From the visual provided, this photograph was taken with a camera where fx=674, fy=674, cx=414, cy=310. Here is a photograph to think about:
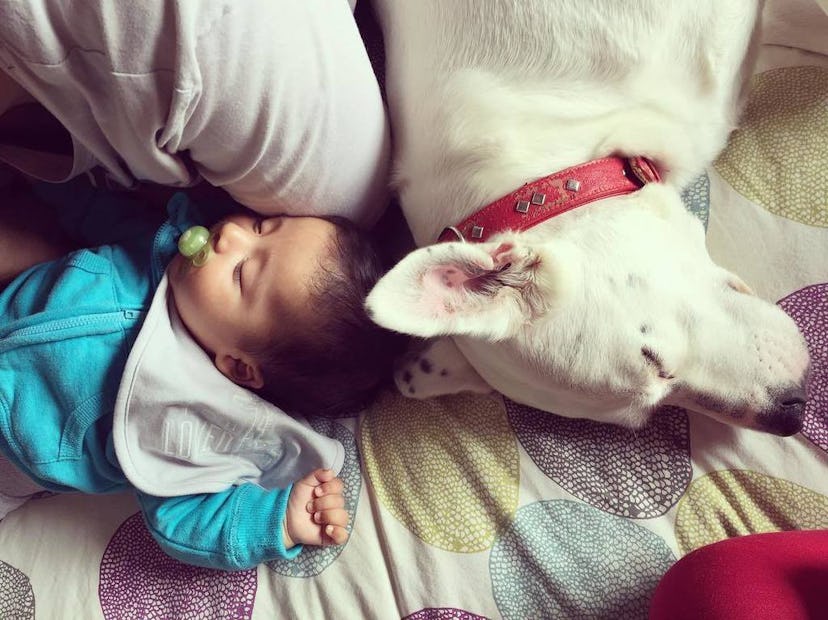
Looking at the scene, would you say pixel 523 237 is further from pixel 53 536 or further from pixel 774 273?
pixel 53 536

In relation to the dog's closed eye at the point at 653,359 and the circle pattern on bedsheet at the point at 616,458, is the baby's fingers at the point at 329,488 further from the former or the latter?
the dog's closed eye at the point at 653,359

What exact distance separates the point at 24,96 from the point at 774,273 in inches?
49.4

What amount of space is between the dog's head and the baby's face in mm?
299

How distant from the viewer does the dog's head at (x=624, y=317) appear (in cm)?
92

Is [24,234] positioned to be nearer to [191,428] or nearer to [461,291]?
[191,428]

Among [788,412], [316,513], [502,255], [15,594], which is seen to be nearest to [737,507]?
[788,412]

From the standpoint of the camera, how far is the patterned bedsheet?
1.07 meters

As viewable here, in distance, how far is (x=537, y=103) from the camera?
3.52 feet

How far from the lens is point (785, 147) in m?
1.16

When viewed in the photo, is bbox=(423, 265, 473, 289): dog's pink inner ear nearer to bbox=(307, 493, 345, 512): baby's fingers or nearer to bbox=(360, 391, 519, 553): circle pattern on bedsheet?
bbox=(360, 391, 519, 553): circle pattern on bedsheet

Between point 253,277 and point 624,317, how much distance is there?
601 mm

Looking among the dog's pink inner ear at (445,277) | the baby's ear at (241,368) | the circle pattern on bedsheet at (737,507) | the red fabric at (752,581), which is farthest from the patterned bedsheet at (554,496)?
the dog's pink inner ear at (445,277)

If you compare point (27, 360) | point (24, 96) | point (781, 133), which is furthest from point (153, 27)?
point (781, 133)

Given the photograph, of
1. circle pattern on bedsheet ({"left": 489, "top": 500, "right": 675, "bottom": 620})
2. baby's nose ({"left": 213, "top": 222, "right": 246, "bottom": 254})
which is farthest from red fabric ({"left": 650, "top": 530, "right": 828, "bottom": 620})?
baby's nose ({"left": 213, "top": 222, "right": 246, "bottom": 254})
